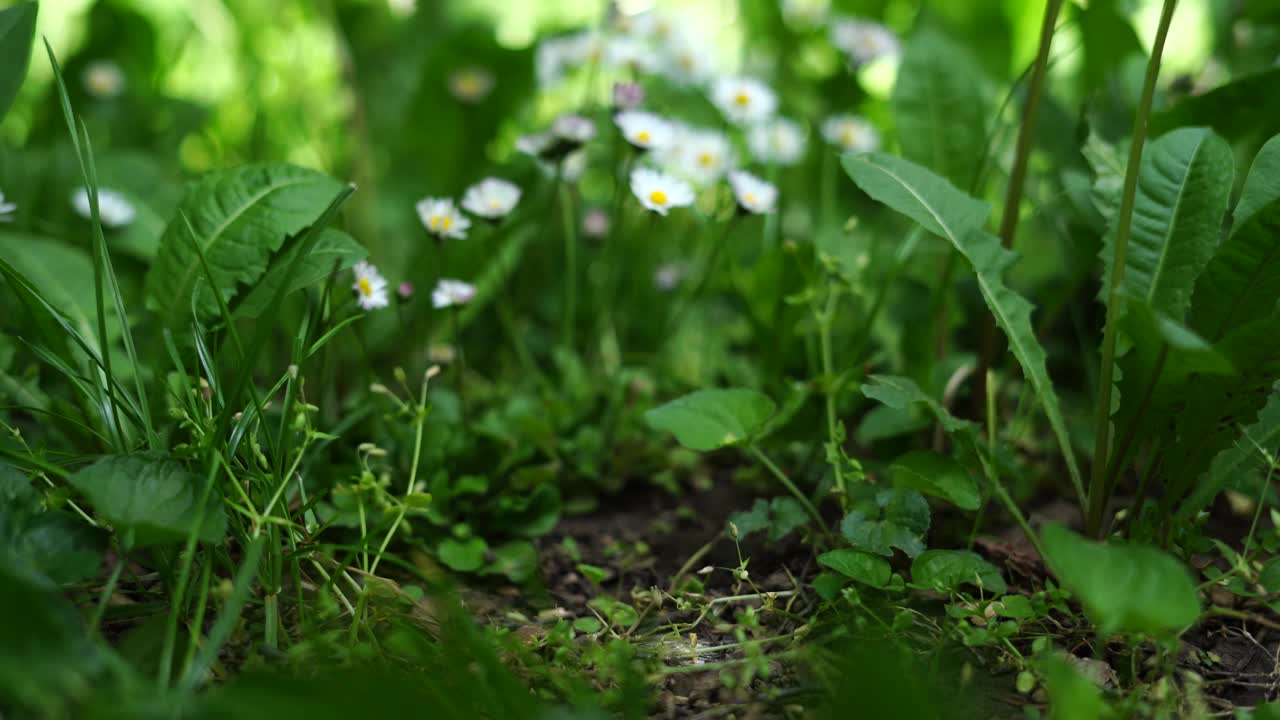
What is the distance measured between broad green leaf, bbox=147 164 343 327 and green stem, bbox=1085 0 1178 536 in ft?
3.73

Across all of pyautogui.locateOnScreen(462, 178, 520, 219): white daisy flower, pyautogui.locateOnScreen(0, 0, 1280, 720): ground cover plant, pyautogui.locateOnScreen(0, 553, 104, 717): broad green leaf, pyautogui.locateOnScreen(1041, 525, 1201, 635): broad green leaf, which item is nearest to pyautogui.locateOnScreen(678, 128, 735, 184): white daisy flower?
pyautogui.locateOnScreen(0, 0, 1280, 720): ground cover plant

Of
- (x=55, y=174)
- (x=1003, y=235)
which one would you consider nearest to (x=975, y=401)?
(x=1003, y=235)

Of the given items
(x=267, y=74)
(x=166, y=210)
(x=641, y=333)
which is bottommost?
(x=641, y=333)

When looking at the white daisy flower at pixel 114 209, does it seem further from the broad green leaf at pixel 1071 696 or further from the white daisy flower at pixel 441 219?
the broad green leaf at pixel 1071 696

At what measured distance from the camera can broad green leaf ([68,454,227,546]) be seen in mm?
985

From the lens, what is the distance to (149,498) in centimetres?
102

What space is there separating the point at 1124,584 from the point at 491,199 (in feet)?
3.78

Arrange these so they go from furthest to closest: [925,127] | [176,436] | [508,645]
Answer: [925,127], [176,436], [508,645]

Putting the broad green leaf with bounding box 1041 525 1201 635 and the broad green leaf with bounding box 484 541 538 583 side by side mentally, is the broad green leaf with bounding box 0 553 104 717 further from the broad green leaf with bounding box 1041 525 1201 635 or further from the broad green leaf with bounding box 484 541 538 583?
the broad green leaf with bounding box 1041 525 1201 635

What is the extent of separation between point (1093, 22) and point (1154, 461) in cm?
110

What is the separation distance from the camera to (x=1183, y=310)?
133 cm

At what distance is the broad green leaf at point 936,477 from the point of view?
1248mm

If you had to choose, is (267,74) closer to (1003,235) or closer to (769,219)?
(769,219)

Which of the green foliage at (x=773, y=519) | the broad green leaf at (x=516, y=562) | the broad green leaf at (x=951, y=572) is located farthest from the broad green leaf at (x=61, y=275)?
the broad green leaf at (x=951, y=572)
